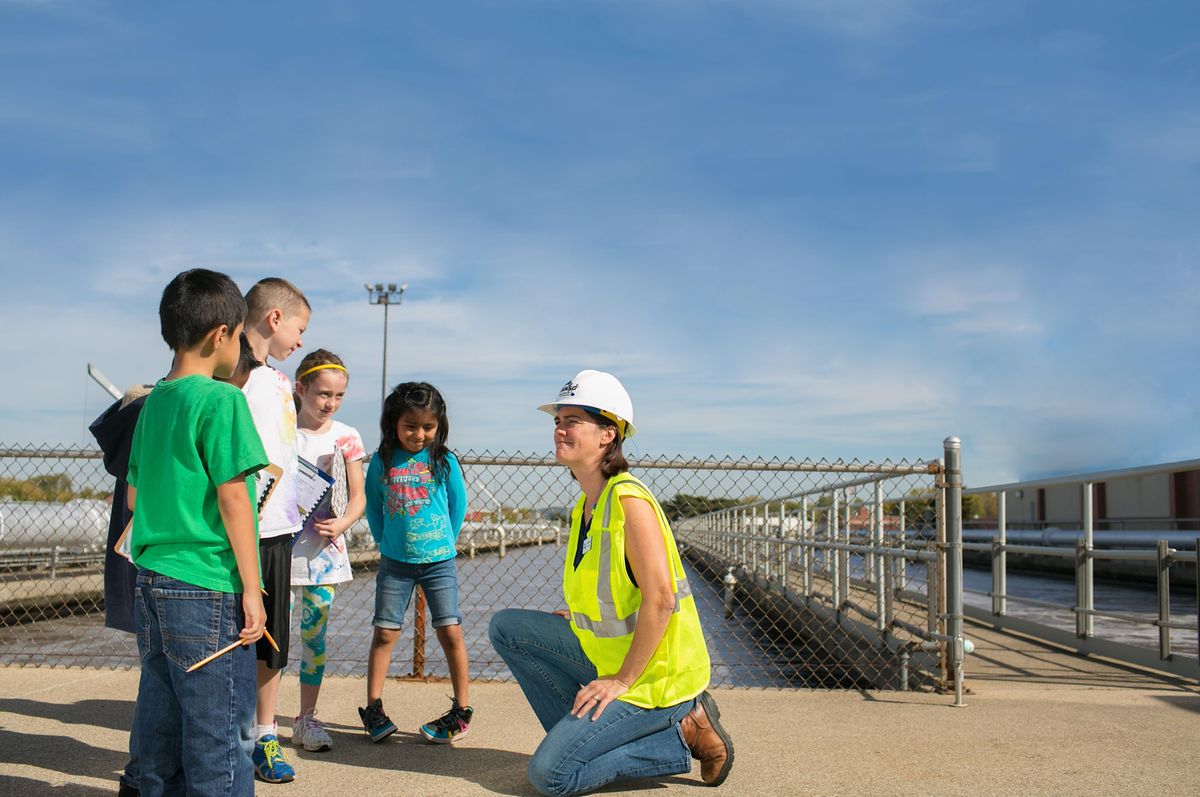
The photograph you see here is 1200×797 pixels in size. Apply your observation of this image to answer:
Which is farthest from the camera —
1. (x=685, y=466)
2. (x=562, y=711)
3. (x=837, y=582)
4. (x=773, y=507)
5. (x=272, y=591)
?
(x=773, y=507)

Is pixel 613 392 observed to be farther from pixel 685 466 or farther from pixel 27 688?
pixel 27 688

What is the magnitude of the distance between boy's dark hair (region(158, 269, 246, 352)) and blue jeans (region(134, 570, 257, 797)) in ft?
2.32

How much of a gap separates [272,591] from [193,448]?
3.29ft

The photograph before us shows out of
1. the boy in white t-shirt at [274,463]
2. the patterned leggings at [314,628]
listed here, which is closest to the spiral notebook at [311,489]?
the boy in white t-shirt at [274,463]

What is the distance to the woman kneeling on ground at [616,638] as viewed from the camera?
11.9 feet

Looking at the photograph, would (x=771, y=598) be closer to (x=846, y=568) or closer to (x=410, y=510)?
(x=846, y=568)

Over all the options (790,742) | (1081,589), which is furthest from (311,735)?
(1081,589)

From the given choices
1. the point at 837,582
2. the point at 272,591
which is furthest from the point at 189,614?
the point at 837,582

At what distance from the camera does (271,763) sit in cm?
392

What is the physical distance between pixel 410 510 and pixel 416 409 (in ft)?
1.50

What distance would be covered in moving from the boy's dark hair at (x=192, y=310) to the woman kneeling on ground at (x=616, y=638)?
4.27 ft

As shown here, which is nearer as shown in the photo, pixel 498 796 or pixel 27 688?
pixel 498 796

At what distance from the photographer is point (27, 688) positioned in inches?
225

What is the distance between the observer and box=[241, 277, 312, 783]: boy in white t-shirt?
12.1 feet
